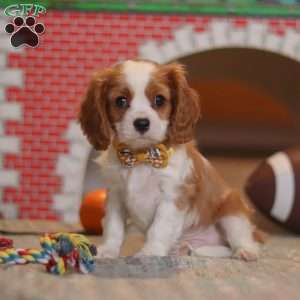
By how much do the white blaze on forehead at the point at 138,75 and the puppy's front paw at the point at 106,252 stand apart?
51 centimetres

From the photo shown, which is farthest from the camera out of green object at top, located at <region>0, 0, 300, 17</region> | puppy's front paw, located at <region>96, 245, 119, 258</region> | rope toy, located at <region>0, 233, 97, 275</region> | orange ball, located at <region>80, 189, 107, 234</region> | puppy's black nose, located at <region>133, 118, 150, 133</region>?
green object at top, located at <region>0, 0, 300, 17</region>

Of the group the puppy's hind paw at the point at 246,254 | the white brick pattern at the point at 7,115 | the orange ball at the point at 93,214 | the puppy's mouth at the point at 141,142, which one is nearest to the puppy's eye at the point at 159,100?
the puppy's mouth at the point at 141,142

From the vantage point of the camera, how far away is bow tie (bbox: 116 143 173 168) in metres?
2.17

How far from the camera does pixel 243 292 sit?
1785 mm

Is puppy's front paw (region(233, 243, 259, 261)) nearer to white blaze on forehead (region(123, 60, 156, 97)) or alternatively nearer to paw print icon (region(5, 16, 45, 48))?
white blaze on forehead (region(123, 60, 156, 97))

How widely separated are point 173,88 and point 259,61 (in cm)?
309

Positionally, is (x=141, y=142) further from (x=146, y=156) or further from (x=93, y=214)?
(x=93, y=214)

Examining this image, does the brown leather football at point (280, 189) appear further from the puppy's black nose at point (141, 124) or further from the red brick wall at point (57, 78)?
the puppy's black nose at point (141, 124)

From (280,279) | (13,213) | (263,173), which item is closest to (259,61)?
(263,173)

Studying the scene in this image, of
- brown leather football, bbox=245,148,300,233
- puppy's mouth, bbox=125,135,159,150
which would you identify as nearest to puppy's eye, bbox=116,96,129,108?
puppy's mouth, bbox=125,135,159,150

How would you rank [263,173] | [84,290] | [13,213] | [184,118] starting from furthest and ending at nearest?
[13,213], [263,173], [184,118], [84,290]

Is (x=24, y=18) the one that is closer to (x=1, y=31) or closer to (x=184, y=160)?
(x=184, y=160)

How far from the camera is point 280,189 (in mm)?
3000

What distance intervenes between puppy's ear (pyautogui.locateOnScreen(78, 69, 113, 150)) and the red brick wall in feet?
3.78
